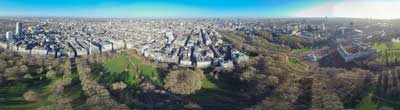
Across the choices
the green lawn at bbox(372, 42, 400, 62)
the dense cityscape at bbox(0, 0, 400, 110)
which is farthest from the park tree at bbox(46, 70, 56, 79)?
the green lawn at bbox(372, 42, 400, 62)

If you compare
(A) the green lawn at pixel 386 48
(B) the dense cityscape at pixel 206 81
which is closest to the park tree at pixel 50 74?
(B) the dense cityscape at pixel 206 81

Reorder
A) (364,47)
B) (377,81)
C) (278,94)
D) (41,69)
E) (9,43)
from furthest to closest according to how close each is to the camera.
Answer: (9,43), (364,47), (41,69), (377,81), (278,94)

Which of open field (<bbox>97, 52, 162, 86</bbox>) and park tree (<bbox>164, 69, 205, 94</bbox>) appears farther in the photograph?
open field (<bbox>97, 52, 162, 86</bbox>)

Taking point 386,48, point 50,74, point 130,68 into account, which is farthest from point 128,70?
point 386,48

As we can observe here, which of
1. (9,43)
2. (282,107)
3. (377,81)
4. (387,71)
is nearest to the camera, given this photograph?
(282,107)

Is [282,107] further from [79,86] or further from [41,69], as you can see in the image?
[41,69]

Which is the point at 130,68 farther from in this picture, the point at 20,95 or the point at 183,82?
the point at 20,95

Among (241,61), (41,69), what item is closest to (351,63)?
(241,61)

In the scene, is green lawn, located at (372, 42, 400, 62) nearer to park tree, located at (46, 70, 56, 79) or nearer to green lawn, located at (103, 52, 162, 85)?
green lawn, located at (103, 52, 162, 85)
